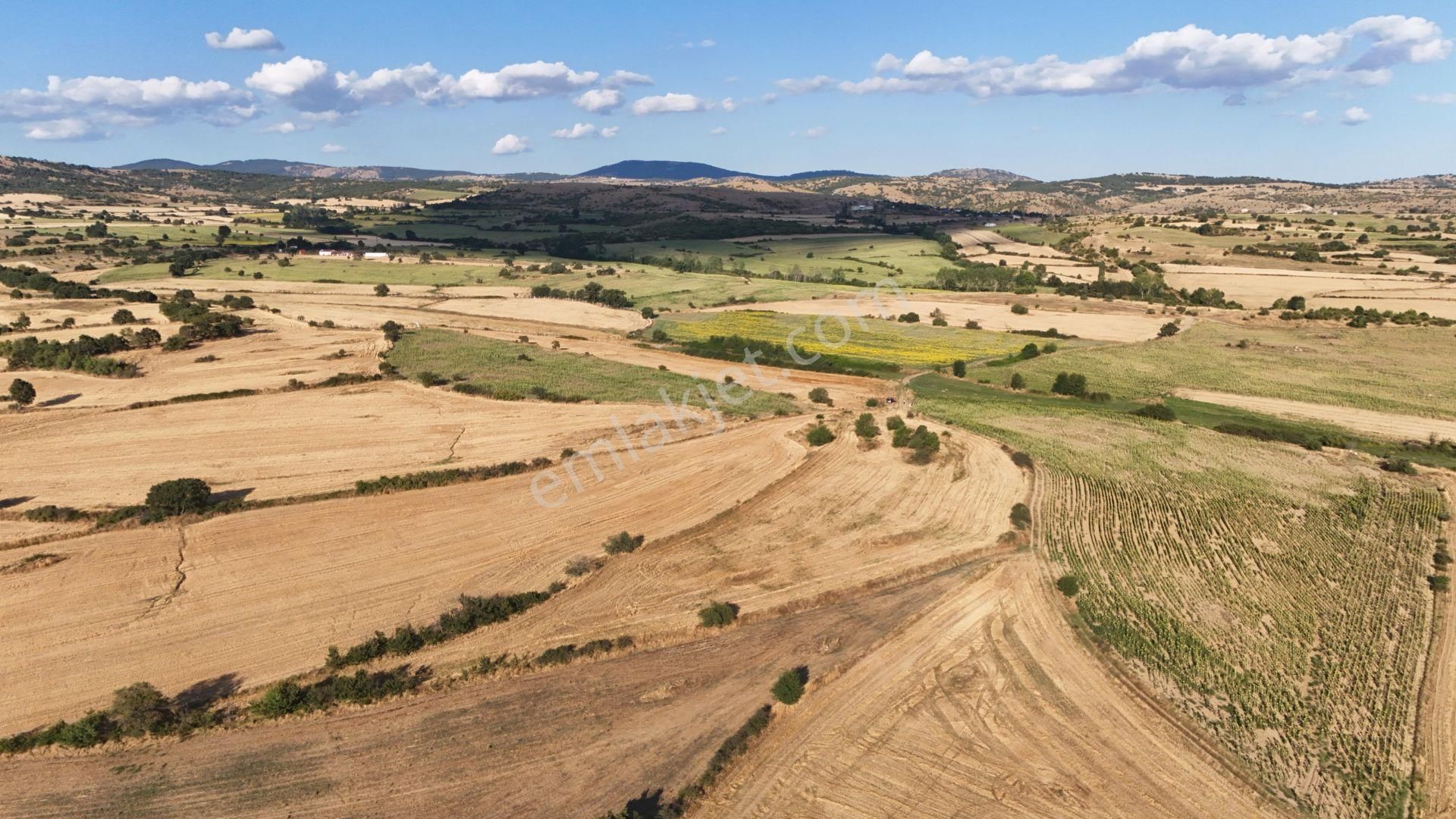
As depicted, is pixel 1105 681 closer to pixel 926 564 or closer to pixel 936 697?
pixel 936 697

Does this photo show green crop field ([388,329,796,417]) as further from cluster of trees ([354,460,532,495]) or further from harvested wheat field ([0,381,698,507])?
cluster of trees ([354,460,532,495])

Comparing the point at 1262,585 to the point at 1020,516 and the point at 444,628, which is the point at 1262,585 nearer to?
the point at 1020,516

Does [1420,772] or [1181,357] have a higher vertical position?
[1181,357]

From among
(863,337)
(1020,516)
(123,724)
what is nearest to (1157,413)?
(1020,516)

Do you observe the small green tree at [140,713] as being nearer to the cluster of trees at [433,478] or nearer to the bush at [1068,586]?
the cluster of trees at [433,478]

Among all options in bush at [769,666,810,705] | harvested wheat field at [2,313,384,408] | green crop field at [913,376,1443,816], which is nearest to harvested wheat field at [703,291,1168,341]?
green crop field at [913,376,1443,816]

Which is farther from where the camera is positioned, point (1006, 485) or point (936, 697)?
point (1006, 485)

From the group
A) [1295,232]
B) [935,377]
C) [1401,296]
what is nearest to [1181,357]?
[935,377]
